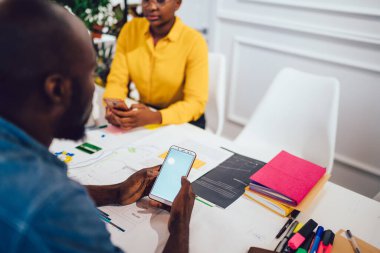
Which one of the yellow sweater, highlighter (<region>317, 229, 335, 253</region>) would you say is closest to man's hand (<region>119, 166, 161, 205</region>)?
highlighter (<region>317, 229, 335, 253</region>)

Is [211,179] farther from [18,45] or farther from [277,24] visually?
[277,24]

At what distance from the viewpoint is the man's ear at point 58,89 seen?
61 cm

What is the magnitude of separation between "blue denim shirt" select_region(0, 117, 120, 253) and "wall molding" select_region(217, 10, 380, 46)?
211 centimetres

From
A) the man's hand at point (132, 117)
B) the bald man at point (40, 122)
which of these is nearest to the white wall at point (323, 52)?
the man's hand at point (132, 117)

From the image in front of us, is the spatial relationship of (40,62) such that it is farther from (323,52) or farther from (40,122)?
(323,52)

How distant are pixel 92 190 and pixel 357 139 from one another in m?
1.94

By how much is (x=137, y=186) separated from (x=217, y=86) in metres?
1.18

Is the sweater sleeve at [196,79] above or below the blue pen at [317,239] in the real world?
above

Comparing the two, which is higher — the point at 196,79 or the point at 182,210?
the point at 196,79

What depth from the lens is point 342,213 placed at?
1.07 metres

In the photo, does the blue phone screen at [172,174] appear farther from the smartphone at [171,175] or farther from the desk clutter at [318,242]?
the desk clutter at [318,242]

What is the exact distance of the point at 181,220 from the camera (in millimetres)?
909

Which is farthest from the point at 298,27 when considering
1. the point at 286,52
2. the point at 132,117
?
the point at 132,117

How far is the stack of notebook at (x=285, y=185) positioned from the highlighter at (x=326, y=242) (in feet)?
0.43
